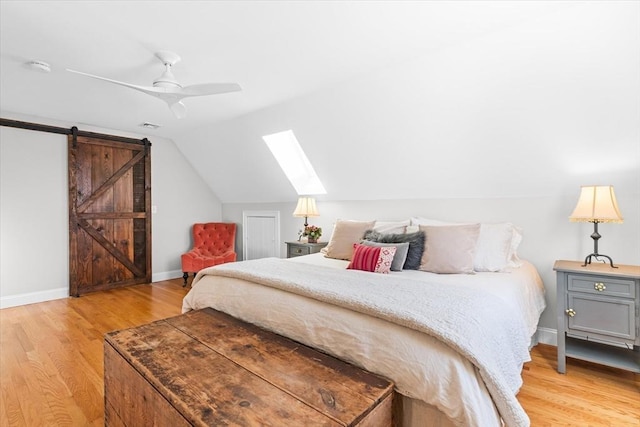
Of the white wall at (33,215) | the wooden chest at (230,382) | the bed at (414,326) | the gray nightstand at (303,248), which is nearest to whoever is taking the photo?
the wooden chest at (230,382)

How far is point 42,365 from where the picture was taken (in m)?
2.41

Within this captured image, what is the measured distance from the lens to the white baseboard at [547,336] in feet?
8.91

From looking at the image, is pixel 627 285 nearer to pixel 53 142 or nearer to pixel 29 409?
pixel 29 409

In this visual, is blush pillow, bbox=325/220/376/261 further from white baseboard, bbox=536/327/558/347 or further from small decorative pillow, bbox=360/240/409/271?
white baseboard, bbox=536/327/558/347

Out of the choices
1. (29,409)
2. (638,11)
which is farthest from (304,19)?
(29,409)

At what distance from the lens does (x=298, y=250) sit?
404 centimetres

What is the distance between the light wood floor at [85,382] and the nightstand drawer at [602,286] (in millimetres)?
593

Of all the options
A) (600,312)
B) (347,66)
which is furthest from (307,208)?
(600,312)

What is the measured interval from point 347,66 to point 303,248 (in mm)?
2179

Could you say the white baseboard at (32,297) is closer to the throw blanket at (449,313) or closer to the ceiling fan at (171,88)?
the ceiling fan at (171,88)

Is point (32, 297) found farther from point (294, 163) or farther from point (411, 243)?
point (411, 243)

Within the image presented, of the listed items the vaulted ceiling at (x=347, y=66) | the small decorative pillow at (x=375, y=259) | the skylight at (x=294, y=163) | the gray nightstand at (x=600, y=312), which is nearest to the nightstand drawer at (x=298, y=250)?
the skylight at (x=294, y=163)

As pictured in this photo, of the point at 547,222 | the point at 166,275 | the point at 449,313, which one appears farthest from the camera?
the point at 166,275

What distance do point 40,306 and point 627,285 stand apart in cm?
560
